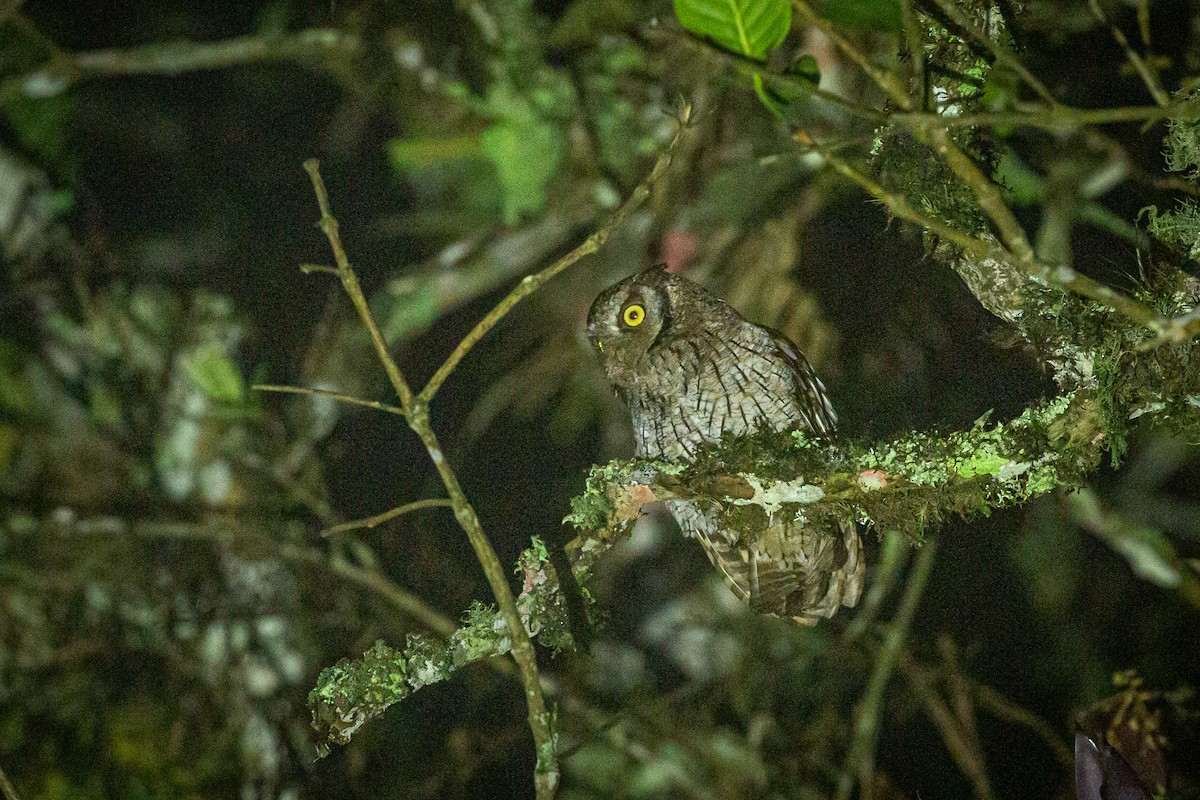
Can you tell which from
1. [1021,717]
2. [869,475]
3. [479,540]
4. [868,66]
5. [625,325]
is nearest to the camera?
[868,66]

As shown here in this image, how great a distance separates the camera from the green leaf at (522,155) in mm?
1133

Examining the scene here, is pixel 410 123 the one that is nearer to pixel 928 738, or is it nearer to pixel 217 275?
pixel 217 275

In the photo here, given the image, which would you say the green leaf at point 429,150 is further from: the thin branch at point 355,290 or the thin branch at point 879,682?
the thin branch at point 879,682

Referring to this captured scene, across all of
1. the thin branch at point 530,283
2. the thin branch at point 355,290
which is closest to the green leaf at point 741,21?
the thin branch at point 530,283

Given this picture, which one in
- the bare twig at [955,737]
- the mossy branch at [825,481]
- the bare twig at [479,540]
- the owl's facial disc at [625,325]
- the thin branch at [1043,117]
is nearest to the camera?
the thin branch at [1043,117]

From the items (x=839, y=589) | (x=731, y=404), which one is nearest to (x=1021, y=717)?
(x=839, y=589)

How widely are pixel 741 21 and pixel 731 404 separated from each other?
0.56 meters

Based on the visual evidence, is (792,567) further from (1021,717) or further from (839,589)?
(1021,717)

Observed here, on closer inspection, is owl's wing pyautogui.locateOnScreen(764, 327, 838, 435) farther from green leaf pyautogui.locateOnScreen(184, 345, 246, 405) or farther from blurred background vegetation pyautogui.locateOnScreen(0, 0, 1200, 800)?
green leaf pyautogui.locateOnScreen(184, 345, 246, 405)

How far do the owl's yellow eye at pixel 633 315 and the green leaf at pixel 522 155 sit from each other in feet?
0.63

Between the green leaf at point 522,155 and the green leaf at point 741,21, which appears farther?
the green leaf at point 522,155

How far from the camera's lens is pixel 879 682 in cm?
128

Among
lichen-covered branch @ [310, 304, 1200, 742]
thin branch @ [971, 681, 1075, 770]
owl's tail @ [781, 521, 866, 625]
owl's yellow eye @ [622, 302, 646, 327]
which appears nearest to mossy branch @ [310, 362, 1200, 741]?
lichen-covered branch @ [310, 304, 1200, 742]

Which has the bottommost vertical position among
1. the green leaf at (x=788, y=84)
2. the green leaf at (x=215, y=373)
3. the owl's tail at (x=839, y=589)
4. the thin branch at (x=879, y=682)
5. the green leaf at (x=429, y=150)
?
the thin branch at (x=879, y=682)
